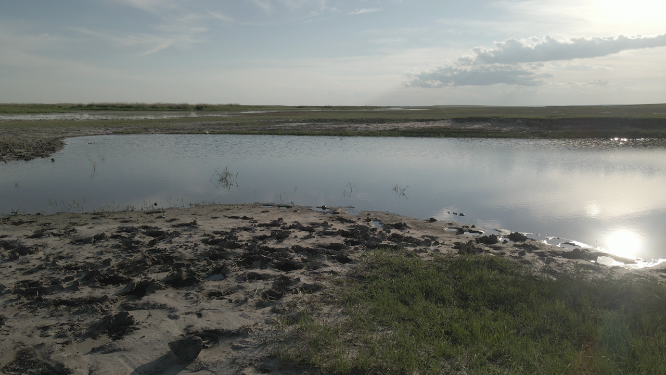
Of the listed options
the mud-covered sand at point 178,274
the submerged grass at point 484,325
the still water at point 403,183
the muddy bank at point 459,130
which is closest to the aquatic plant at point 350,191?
the still water at point 403,183

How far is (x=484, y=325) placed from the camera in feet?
17.3

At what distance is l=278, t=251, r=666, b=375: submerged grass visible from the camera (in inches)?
177

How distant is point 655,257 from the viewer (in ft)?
27.8

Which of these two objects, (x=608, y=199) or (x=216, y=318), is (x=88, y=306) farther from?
(x=608, y=199)

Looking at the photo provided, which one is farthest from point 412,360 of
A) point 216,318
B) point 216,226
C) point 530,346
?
point 216,226

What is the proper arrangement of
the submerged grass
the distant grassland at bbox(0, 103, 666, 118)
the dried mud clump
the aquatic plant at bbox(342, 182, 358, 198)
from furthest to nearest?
the distant grassland at bbox(0, 103, 666, 118) < the aquatic plant at bbox(342, 182, 358, 198) < the submerged grass < the dried mud clump

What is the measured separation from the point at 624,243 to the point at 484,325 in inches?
246

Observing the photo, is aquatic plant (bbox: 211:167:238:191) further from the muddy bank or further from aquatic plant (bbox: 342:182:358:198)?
the muddy bank

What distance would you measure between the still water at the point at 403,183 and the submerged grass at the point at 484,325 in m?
3.67

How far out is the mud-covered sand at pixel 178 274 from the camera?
478 centimetres

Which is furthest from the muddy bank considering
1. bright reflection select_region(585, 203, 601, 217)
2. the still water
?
bright reflection select_region(585, 203, 601, 217)

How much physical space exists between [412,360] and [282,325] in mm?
1777

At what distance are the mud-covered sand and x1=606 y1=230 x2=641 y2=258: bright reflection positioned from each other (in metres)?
1.13

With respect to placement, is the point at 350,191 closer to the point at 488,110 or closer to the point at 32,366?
the point at 32,366
